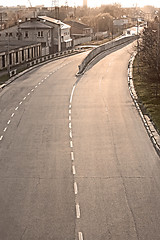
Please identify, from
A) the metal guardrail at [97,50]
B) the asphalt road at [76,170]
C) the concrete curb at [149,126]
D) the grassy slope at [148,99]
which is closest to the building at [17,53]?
the metal guardrail at [97,50]

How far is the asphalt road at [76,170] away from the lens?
16.4 m

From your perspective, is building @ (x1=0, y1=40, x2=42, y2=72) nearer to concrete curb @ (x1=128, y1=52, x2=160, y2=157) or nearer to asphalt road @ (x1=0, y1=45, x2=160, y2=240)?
asphalt road @ (x1=0, y1=45, x2=160, y2=240)

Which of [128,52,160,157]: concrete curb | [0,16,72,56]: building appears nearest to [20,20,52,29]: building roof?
[0,16,72,56]: building

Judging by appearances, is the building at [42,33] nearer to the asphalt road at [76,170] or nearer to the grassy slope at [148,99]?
the grassy slope at [148,99]

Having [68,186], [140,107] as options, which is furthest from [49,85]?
[68,186]

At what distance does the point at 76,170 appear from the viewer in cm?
2220

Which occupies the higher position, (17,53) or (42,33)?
(42,33)

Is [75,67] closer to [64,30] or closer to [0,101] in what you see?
[0,101]

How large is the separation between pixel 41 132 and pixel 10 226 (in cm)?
1332

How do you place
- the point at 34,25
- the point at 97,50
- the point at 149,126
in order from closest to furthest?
the point at 149,126 < the point at 97,50 < the point at 34,25

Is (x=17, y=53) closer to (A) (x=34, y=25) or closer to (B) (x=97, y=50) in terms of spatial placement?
(B) (x=97, y=50)

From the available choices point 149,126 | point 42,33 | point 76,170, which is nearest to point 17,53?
point 42,33

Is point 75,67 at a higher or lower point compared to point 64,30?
lower

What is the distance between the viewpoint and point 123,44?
104 meters
